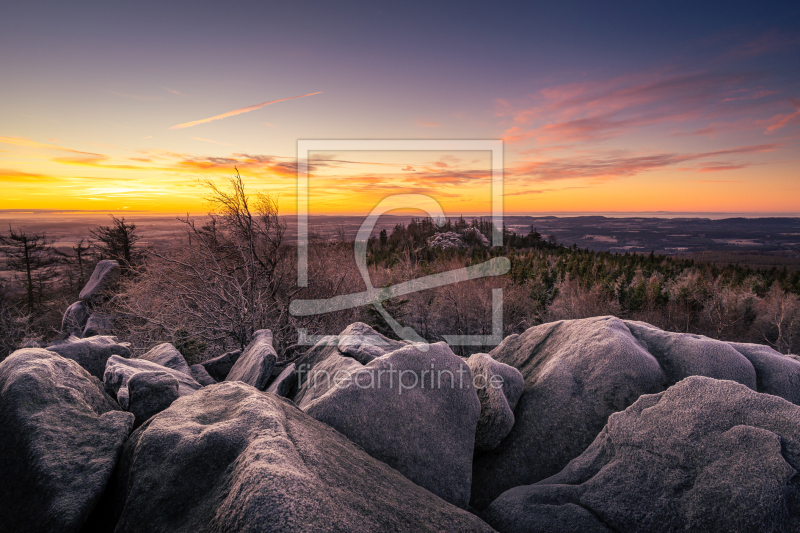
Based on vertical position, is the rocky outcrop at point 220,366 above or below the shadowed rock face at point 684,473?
below

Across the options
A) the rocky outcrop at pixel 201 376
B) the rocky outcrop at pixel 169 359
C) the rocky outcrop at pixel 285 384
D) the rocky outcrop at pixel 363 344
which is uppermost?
the rocky outcrop at pixel 363 344

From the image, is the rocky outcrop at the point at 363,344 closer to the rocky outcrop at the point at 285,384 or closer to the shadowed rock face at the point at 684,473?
the rocky outcrop at the point at 285,384

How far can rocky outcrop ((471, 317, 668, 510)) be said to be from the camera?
16.1 feet

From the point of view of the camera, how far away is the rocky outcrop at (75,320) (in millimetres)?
21578

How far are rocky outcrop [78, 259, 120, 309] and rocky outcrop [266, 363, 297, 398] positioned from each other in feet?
73.7

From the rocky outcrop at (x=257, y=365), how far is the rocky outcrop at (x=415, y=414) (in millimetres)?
1646

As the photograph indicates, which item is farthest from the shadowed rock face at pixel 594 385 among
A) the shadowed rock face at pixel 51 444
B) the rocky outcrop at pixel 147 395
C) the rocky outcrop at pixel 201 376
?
the rocky outcrop at pixel 201 376

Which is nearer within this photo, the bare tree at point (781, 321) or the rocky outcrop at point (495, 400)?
the rocky outcrop at point (495, 400)

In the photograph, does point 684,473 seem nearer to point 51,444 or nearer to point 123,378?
point 51,444

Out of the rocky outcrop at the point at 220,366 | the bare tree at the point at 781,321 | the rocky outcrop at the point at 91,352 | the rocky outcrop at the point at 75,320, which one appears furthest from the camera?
the rocky outcrop at the point at 75,320

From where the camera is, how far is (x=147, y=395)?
13.6 ft

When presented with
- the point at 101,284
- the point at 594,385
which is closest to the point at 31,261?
the point at 101,284

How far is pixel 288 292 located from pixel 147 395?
36.5ft

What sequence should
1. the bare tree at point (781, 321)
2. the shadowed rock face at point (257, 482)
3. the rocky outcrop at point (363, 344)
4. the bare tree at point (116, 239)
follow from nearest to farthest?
1. the shadowed rock face at point (257, 482)
2. the rocky outcrop at point (363, 344)
3. the bare tree at point (781, 321)
4. the bare tree at point (116, 239)
